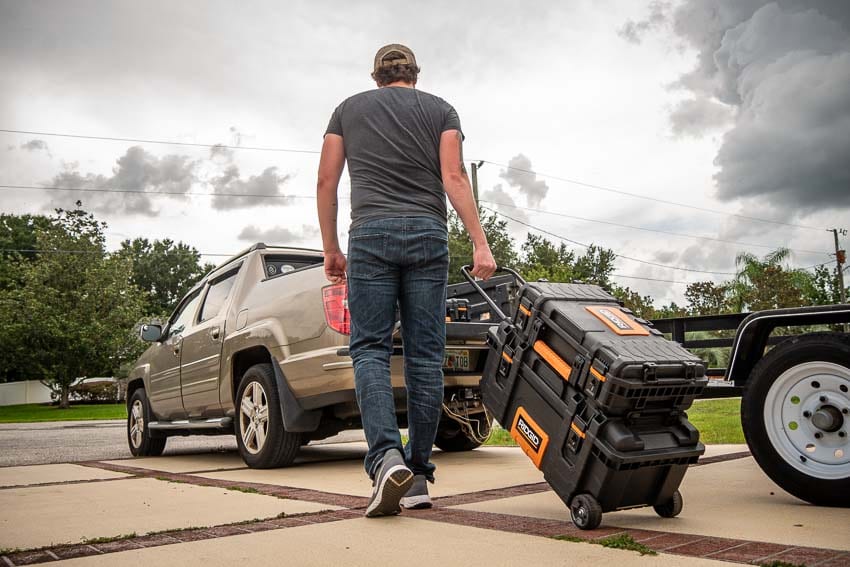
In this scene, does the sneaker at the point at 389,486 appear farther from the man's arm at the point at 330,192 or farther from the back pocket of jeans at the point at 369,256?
the man's arm at the point at 330,192

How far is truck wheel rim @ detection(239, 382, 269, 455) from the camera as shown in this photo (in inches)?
229

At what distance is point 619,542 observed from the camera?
8.83 ft

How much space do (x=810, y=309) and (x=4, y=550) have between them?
3.66 m

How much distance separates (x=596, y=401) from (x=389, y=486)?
915 mm

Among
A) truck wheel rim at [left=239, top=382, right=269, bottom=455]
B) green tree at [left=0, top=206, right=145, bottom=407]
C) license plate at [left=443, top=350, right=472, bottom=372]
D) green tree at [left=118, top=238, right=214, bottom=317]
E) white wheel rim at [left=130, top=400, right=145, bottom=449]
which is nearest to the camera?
license plate at [left=443, top=350, right=472, bottom=372]

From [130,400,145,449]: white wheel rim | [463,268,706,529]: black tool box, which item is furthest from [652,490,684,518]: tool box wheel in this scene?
[130,400,145,449]: white wheel rim

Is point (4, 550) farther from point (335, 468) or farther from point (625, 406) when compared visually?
point (335, 468)

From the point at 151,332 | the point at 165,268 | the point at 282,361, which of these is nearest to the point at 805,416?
the point at 282,361

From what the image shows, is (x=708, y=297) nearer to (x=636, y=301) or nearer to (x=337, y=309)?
(x=636, y=301)

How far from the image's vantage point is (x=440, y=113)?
3.72 m

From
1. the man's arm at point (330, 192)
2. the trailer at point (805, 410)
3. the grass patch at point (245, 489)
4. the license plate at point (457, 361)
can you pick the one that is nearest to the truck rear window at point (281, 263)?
the license plate at point (457, 361)

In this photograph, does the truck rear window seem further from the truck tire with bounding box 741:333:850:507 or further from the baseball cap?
the truck tire with bounding box 741:333:850:507

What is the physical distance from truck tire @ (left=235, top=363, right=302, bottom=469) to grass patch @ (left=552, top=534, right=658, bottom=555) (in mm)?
3245

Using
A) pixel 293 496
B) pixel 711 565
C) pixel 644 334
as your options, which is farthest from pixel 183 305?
pixel 711 565
